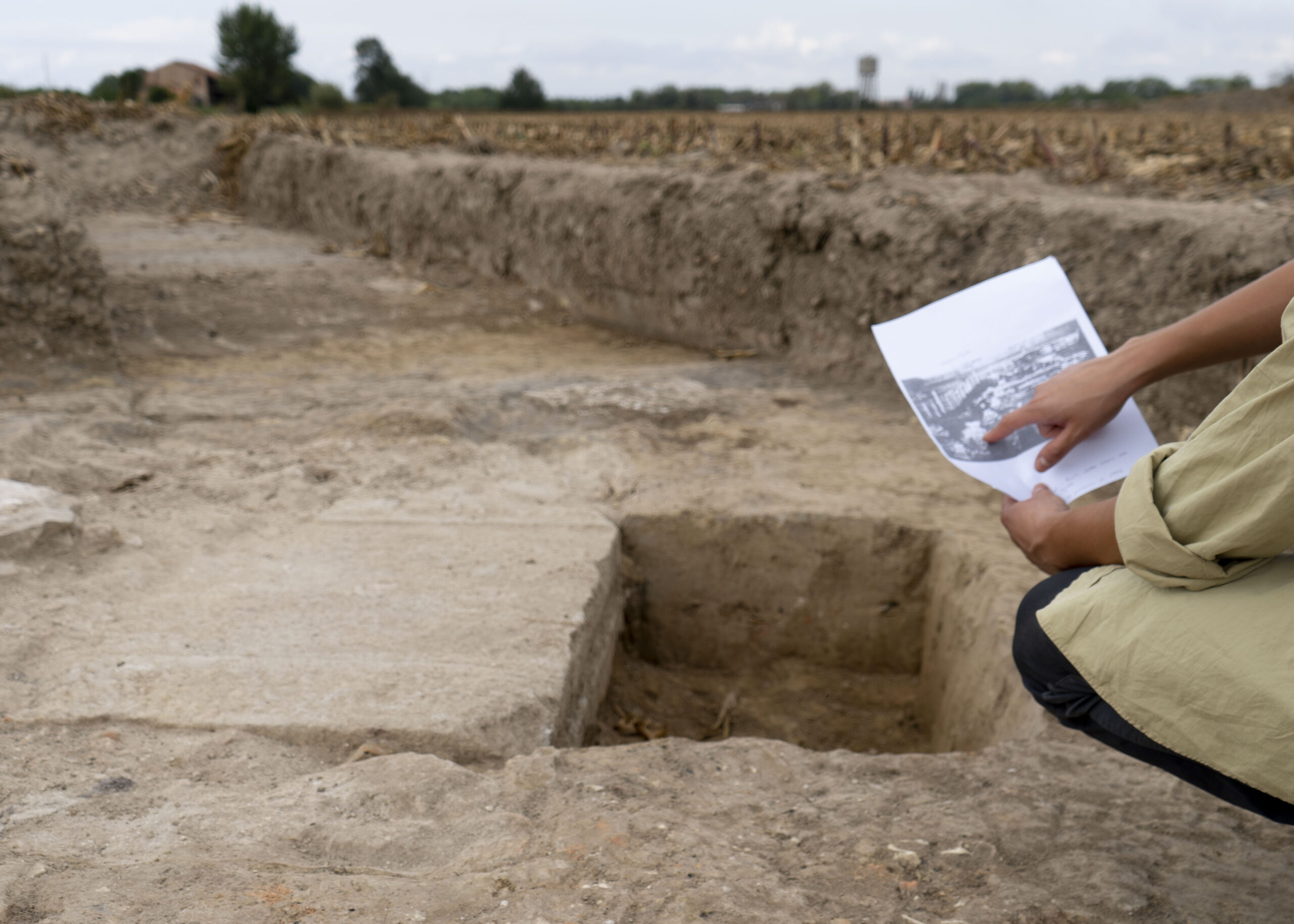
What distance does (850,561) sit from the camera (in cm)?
326

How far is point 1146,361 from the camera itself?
5.02 feet

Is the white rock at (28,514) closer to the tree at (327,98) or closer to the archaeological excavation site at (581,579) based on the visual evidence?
the archaeological excavation site at (581,579)

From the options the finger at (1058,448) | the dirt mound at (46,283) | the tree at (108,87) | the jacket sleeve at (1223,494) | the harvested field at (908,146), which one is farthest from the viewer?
the tree at (108,87)

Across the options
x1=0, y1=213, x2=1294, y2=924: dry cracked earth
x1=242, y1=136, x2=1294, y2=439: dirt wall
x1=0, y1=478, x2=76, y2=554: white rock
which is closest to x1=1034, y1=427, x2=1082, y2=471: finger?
x1=0, y1=213, x2=1294, y2=924: dry cracked earth

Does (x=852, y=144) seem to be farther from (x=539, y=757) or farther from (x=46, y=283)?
(x=539, y=757)

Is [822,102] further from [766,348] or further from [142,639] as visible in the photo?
[142,639]

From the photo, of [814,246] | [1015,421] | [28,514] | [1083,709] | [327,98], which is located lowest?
[28,514]

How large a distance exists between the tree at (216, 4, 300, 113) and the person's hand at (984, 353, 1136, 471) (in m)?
36.6

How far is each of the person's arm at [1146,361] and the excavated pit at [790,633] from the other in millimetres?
1388

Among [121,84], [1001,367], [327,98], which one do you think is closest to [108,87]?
[121,84]

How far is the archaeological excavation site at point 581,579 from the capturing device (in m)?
1.58

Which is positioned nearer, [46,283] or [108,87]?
[46,283]

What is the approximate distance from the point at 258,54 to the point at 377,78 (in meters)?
4.97

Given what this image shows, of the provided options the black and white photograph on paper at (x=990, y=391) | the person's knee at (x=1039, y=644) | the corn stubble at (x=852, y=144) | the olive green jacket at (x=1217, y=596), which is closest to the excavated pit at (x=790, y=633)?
the black and white photograph on paper at (x=990, y=391)
